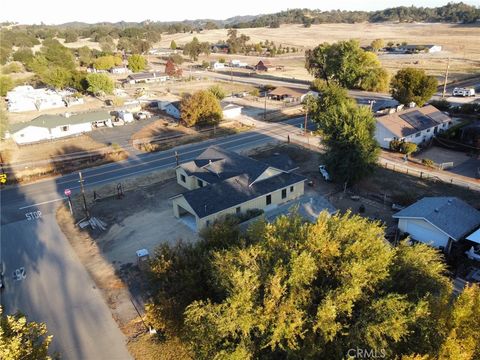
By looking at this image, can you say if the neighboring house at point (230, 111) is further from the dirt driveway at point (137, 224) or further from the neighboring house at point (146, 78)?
the neighboring house at point (146, 78)

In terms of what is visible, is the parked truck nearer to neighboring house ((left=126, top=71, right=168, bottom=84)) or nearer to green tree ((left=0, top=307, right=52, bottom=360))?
neighboring house ((left=126, top=71, right=168, bottom=84))

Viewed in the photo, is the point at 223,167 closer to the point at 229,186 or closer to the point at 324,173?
the point at 229,186

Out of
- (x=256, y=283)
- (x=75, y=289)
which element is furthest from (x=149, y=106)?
(x=256, y=283)

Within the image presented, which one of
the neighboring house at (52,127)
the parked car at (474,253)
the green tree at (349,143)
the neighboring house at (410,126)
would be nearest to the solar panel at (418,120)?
the neighboring house at (410,126)

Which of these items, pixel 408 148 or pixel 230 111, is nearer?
pixel 408 148

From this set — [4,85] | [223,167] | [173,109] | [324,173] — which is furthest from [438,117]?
[4,85]

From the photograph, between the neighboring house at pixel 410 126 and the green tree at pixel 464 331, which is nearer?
the green tree at pixel 464 331
